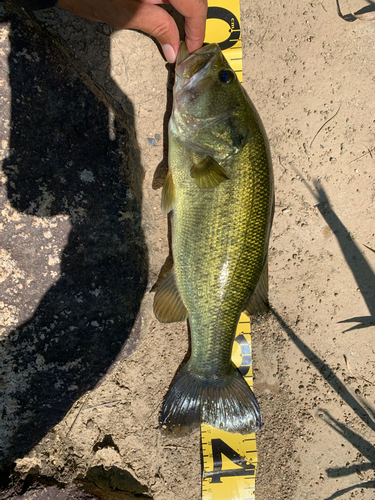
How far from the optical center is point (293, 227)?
9.20 feet

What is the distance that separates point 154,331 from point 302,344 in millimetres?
1335

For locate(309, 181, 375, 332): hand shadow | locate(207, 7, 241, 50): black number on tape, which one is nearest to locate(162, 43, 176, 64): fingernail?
locate(207, 7, 241, 50): black number on tape

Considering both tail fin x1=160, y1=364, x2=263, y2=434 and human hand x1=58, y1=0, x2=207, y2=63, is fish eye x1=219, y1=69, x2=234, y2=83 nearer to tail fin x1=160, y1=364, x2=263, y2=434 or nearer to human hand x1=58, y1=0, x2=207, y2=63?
human hand x1=58, y1=0, x2=207, y2=63

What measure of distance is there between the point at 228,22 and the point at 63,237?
220 centimetres

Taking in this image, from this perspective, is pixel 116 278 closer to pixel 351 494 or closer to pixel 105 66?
pixel 105 66

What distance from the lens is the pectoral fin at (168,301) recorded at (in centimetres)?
235

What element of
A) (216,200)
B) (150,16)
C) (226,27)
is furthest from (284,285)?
(150,16)

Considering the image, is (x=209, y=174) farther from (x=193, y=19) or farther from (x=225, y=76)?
(x=193, y=19)

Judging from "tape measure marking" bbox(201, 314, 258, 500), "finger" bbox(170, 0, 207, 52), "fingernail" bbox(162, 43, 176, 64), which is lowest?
"tape measure marking" bbox(201, 314, 258, 500)

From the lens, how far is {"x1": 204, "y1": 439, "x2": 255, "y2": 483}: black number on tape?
2.69 m

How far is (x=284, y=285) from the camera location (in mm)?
2828

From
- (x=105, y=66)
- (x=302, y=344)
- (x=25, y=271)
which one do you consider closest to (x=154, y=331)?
(x=25, y=271)

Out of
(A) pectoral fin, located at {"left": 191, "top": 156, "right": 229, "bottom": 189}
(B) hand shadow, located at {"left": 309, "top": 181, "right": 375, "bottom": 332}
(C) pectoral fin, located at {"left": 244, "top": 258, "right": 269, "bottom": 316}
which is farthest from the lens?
(B) hand shadow, located at {"left": 309, "top": 181, "right": 375, "bottom": 332}

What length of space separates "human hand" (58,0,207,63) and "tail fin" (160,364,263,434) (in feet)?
8.18
